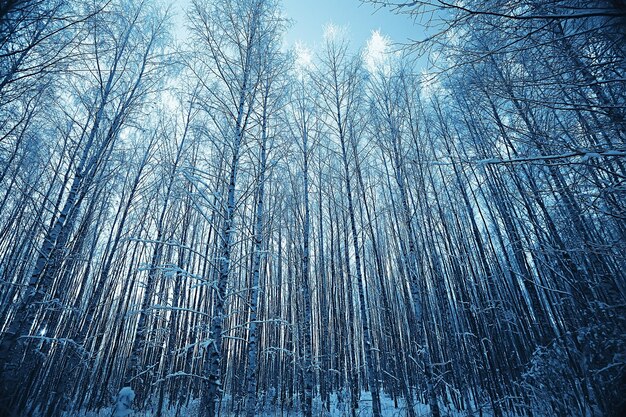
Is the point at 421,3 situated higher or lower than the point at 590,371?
higher

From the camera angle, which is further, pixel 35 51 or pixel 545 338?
pixel 545 338

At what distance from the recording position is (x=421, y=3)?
7.38ft

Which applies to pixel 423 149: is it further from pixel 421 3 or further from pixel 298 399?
pixel 298 399

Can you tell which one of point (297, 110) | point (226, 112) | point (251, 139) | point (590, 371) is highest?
point (297, 110)

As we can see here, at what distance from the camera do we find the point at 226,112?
17.8 ft

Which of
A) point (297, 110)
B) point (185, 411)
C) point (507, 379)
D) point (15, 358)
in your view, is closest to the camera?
point (15, 358)

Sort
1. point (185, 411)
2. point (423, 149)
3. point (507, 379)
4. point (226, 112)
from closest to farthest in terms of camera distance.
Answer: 1. point (226, 112)
2. point (507, 379)
3. point (423, 149)
4. point (185, 411)

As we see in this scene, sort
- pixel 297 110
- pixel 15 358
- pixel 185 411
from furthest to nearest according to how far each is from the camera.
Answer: pixel 185 411
pixel 297 110
pixel 15 358

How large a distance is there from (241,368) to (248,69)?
39.5 feet

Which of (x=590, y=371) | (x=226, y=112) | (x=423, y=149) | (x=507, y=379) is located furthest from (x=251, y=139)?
(x=507, y=379)

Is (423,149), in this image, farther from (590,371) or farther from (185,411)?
(185,411)

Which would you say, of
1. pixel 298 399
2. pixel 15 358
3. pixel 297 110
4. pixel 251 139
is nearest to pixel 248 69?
pixel 251 139

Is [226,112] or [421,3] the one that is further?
[226,112]

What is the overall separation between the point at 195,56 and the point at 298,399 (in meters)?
13.5
